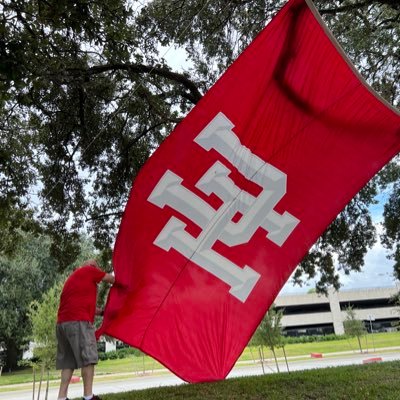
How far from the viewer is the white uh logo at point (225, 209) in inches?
164

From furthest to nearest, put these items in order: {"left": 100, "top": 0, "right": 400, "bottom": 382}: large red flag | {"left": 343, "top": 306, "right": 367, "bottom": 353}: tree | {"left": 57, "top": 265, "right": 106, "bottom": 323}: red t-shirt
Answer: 1. {"left": 343, "top": 306, "right": 367, "bottom": 353}: tree
2. {"left": 57, "top": 265, "right": 106, "bottom": 323}: red t-shirt
3. {"left": 100, "top": 0, "right": 400, "bottom": 382}: large red flag

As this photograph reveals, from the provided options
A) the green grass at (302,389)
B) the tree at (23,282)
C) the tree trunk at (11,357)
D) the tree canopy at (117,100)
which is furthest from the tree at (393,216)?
the tree trunk at (11,357)

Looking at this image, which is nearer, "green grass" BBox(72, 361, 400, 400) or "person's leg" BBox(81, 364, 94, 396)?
"person's leg" BBox(81, 364, 94, 396)

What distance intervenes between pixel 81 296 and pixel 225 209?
161 centimetres

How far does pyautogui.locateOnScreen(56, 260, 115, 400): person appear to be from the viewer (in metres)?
4.32

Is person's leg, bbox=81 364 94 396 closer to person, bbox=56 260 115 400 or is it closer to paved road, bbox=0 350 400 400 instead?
person, bbox=56 260 115 400

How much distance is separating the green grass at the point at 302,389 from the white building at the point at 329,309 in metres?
56.5

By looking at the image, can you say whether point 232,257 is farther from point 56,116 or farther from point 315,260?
point 315,260

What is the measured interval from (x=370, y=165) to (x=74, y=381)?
82.9ft

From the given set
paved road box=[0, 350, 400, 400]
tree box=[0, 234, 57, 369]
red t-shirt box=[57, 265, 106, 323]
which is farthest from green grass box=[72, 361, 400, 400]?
tree box=[0, 234, 57, 369]

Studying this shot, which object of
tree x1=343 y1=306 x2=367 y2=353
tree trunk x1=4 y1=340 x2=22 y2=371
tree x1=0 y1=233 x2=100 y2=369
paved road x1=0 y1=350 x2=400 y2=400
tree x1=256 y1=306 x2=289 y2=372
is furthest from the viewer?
tree x1=343 y1=306 x2=367 y2=353

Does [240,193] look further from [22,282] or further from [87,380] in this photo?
[22,282]

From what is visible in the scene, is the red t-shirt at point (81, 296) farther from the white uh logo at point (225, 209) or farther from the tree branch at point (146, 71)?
the tree branch at point (146, 71)

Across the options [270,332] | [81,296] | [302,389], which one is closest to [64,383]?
[81,296]
